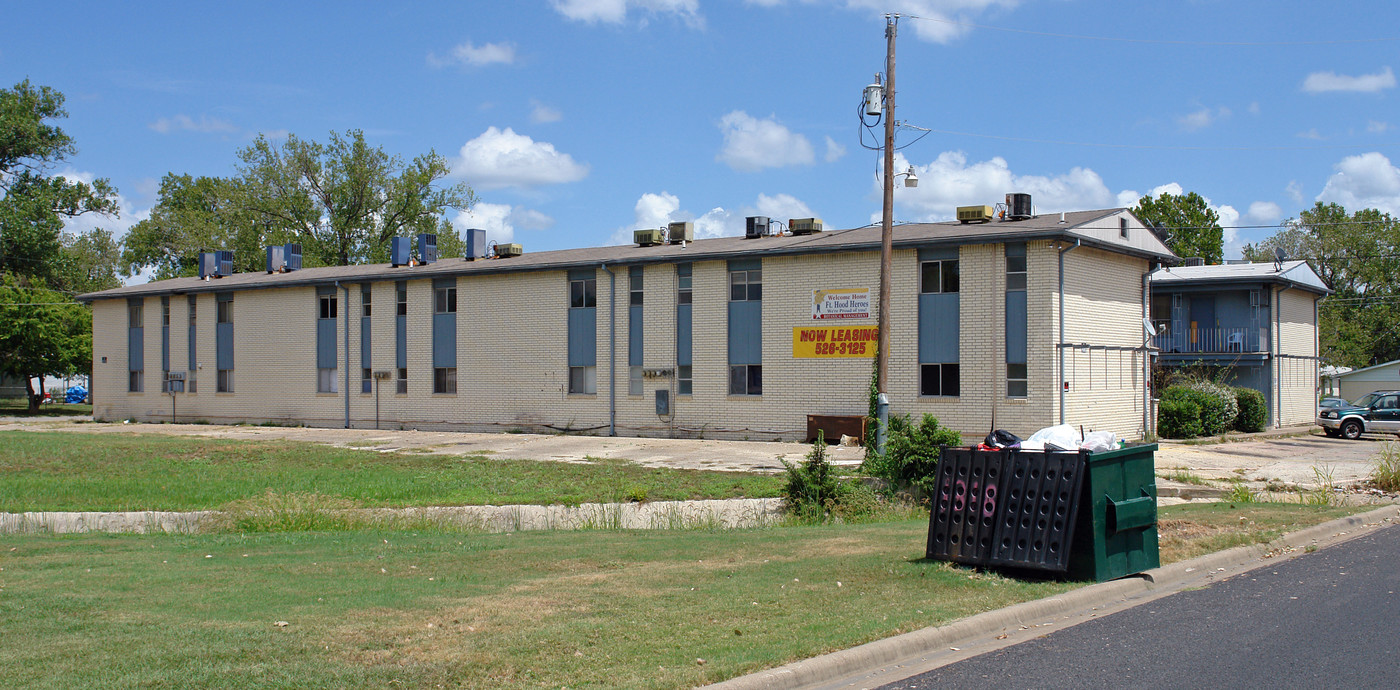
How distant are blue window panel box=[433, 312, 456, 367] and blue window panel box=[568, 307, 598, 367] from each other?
5112mm

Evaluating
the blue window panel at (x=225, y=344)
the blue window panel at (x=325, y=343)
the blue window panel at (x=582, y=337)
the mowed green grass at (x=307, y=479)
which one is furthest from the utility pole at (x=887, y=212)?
the blue window panel at (x=225, y=344)

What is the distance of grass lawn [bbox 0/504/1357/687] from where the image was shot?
6246mm

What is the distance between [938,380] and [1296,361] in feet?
66.3

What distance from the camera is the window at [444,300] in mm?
37531

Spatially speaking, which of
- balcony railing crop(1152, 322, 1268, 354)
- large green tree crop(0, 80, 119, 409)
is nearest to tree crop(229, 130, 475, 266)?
large green tree crop(0, 80, 119, 409)

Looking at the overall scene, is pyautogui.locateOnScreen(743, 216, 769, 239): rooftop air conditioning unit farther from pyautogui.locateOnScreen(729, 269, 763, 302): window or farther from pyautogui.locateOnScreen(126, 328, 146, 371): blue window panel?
pyautogui.locateOnScreen(126, 328, 146, 371): blue window panel

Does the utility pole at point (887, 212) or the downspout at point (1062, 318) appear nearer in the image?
A: the utility pole at point (887, 212)

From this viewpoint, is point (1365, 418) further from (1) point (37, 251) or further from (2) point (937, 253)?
(1) point (37, 251)

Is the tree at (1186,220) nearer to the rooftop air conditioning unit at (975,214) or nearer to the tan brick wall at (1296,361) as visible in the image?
the tan brick wall at (1296,361)

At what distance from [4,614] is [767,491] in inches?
495

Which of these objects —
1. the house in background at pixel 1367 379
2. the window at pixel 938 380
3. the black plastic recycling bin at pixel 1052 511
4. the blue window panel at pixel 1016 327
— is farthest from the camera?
the house in background at pixel 1367 379

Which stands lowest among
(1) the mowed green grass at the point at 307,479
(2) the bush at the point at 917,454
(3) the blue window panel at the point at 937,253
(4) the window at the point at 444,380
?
(1) the mowed green grass at the point at 307,479

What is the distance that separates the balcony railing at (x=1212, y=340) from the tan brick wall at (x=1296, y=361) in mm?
1147

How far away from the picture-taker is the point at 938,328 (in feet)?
93.5
